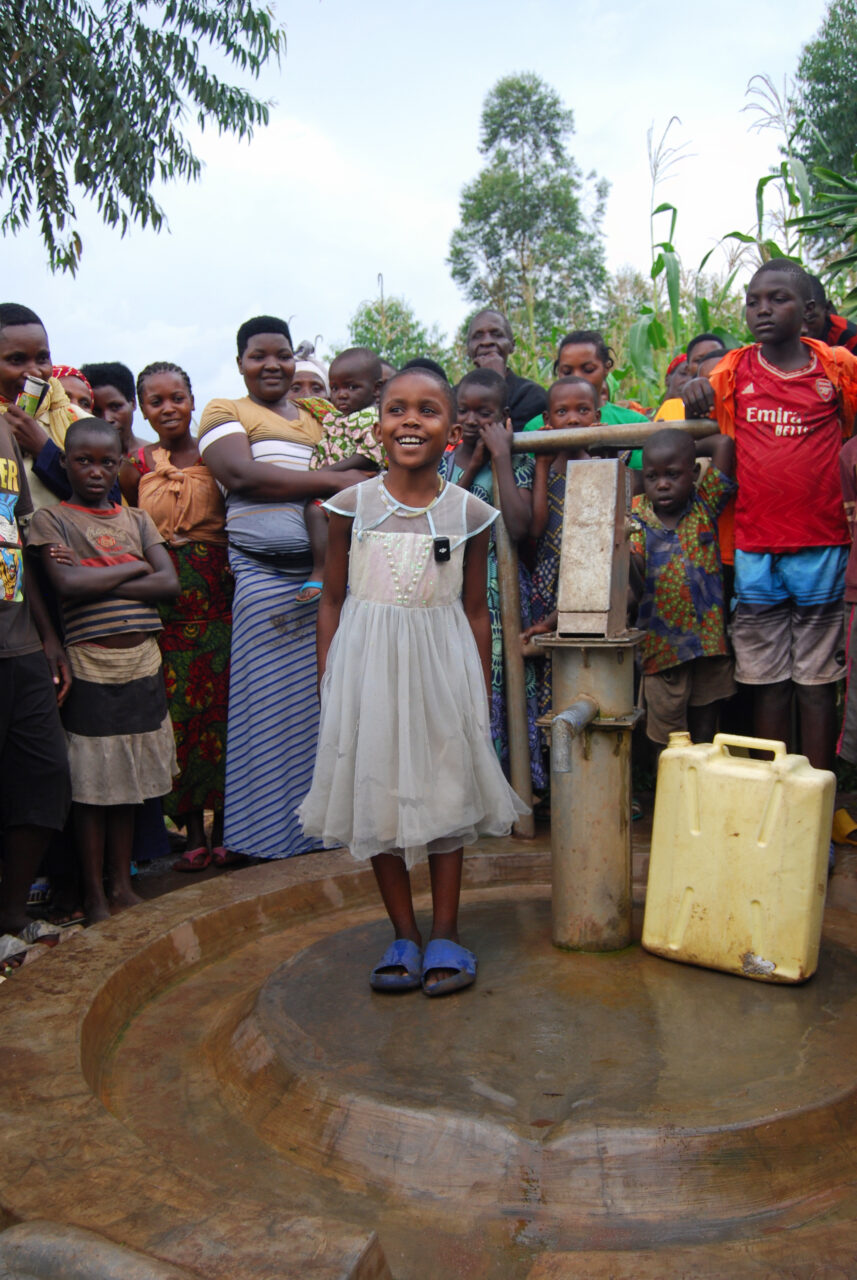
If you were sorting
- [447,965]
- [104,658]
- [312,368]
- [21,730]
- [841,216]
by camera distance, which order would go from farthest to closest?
[841,216] → [312,368] → [104,658] → [21,730] → [447,965]

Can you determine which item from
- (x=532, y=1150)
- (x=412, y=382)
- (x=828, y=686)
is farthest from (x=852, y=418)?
(x=532, y=1150)

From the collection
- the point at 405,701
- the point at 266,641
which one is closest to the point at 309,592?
the point at 266,641

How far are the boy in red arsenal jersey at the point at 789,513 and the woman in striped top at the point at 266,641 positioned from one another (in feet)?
4.07

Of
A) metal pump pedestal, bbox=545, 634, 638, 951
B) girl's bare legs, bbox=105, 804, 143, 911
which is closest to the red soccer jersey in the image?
metal pump pedestal, bbox=545, 634, 638, 951

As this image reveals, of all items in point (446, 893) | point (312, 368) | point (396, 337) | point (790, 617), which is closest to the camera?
point (446, 893)

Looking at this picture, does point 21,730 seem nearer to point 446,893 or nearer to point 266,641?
point 266,641

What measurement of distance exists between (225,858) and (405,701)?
164cm

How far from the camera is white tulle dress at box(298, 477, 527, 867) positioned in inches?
87.8

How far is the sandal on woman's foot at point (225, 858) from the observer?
3.57 meters

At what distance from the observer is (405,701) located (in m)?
2.23

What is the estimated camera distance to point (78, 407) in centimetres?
368

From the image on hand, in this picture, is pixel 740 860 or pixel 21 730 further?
pixel 21 730

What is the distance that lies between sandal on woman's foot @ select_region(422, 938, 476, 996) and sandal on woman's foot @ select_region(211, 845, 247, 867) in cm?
140

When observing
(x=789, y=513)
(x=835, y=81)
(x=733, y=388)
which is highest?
(x=835, y=81)
